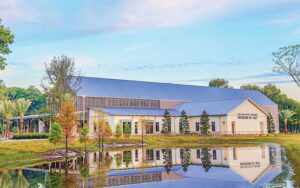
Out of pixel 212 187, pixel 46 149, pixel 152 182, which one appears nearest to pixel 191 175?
pixel 152 182

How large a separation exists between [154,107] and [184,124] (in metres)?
8.73

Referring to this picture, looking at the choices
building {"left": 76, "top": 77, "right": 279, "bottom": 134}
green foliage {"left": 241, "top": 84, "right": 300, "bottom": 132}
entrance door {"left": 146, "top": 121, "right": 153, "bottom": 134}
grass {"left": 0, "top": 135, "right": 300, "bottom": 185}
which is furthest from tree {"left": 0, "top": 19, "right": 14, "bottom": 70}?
green foliage {"left": 241, "top": 84, "right": 300, "bottom": 132}

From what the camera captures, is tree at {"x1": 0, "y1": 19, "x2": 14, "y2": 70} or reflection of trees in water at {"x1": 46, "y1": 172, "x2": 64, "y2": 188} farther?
tree at {"x1": 0, "y1": 19, "x2": 14, "y2": 70}

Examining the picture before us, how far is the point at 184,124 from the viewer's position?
63.8 metres

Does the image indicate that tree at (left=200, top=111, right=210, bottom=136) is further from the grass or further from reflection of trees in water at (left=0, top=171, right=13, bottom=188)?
reflection of trees in water at (left=0, top=171, right=13, bottom=188)

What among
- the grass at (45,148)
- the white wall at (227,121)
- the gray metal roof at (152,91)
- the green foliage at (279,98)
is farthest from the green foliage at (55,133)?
the green foliage at (279,98)

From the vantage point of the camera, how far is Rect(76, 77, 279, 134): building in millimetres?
60750

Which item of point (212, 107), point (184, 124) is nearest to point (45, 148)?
point (184, 124)

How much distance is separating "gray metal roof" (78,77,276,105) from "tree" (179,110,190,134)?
8677mm

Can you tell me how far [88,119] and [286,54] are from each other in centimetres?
3248

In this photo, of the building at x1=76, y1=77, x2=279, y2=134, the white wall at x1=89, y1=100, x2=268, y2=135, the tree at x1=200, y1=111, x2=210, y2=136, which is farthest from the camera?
the building at x1=76, y1=77, x2=279, y2=134

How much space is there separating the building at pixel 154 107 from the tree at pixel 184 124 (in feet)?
4.53

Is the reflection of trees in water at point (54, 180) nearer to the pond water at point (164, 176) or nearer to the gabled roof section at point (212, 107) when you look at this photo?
the pond water at point (164, 176)

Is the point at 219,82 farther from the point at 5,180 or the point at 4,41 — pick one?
the point at 5,180
